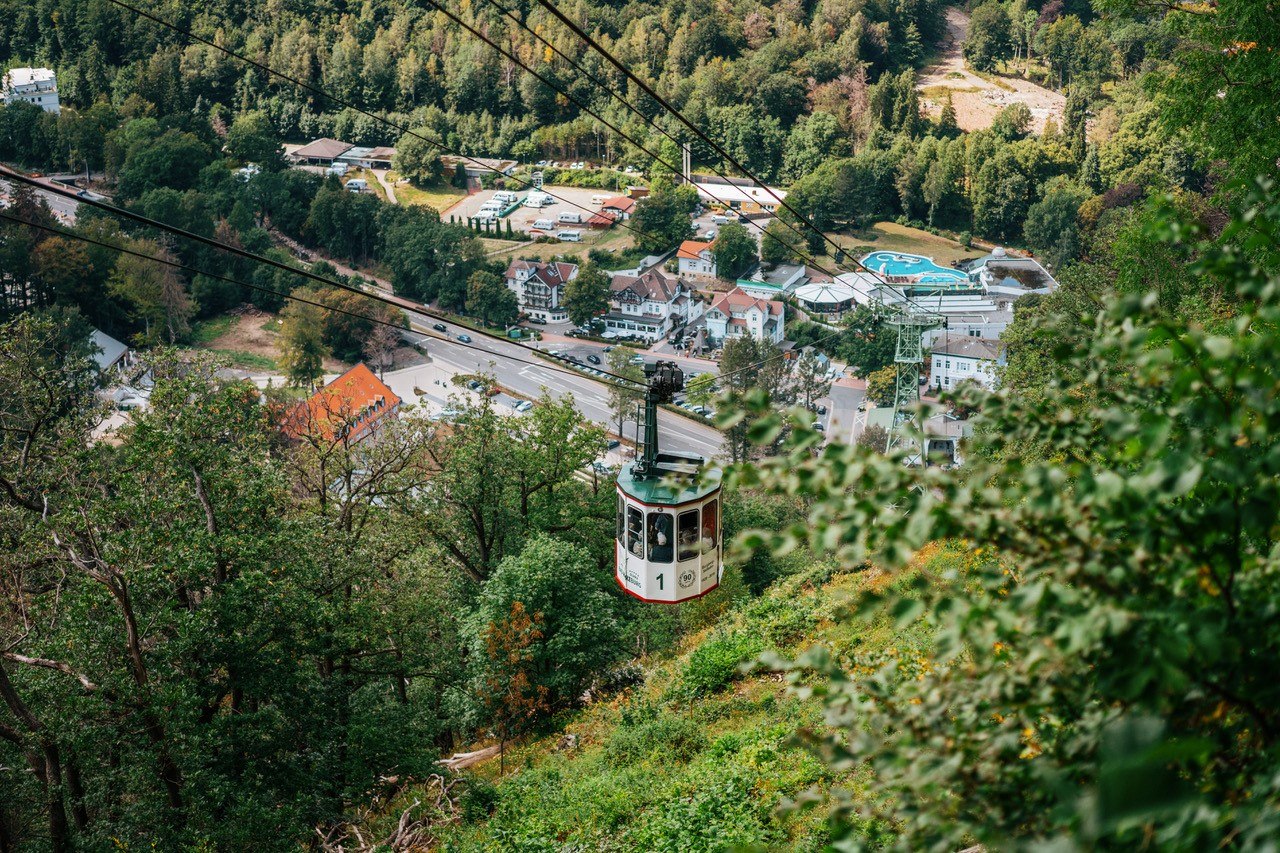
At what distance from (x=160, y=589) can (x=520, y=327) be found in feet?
187

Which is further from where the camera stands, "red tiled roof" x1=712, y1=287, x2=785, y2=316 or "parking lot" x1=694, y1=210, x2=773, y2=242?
"parking lot" x1=694, y1=210, x2=773, y2=242

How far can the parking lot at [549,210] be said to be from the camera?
7834 centimetres

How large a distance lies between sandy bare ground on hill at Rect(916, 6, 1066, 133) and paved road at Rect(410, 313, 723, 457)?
142 ft

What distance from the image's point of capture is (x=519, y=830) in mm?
9211

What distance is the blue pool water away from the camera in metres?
67.6

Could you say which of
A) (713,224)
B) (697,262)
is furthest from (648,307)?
(713,224)

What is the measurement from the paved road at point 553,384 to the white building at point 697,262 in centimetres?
1241

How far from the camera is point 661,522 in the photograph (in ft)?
37.0

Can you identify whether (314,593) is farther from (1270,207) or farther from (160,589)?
(1270,207)

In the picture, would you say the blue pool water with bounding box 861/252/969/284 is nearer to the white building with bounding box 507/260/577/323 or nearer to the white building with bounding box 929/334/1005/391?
the white building with bounding box 929/334/1005/391

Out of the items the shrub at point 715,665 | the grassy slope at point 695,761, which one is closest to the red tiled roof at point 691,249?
the grassy slope at point 695,761

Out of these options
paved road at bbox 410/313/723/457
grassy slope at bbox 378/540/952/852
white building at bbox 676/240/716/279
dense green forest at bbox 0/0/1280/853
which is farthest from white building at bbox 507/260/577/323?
grassy slope at bbox 378/540/952/852

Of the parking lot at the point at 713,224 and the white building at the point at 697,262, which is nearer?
the white building at the point at 697,262

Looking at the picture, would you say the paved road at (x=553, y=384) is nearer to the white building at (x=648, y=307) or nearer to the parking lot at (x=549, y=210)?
the white building at (x=648, y=307)
